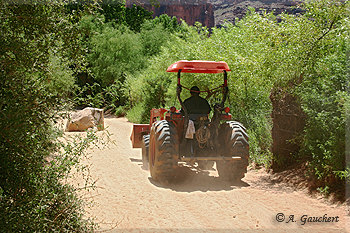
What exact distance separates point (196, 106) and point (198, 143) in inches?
31.6

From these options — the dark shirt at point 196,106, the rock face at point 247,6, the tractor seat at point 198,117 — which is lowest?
the tractor seat at point 198,117

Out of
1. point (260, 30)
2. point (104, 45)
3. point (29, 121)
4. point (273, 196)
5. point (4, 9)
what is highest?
point (104, 45)

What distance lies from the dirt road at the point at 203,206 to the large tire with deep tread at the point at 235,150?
0.73ft

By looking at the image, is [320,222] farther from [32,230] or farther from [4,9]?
[4,9]

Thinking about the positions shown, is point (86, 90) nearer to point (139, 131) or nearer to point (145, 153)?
point (145, 153)

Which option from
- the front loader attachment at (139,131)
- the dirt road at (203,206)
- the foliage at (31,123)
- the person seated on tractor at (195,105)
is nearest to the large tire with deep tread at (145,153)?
the dirt road at (203,206)

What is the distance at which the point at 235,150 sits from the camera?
806 cm

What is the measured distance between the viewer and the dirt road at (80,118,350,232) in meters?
5.59

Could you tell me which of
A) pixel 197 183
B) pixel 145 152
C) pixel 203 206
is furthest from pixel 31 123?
pixel 145 152

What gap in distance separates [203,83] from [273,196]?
21.9 ft

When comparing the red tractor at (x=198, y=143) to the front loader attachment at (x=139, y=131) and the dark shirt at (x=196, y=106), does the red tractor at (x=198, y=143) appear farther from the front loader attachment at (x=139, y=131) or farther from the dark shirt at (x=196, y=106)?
the front loader attachment at (x=139, y=131)

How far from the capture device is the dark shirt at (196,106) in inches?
332

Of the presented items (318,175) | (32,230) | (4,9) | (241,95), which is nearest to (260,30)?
(241,95)

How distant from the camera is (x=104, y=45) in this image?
31281 mm
